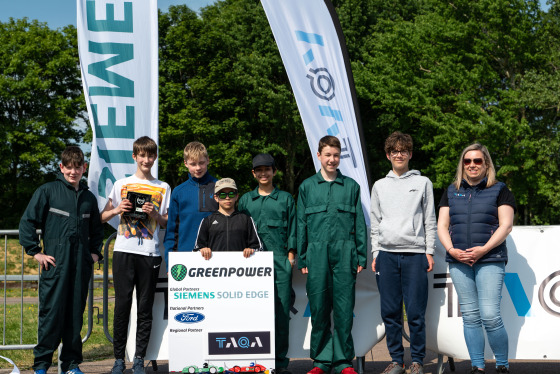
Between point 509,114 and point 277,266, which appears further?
point 509,114

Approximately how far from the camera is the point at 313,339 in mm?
5957

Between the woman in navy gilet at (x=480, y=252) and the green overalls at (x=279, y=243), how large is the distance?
1.42 meters

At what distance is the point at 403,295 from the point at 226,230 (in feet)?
5.71

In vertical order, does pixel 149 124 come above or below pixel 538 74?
below

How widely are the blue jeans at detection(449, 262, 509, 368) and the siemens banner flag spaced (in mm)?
3347

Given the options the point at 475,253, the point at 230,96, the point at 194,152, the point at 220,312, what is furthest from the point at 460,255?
the point at 230,96

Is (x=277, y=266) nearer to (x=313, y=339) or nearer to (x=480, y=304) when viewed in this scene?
(x=313, y=339)

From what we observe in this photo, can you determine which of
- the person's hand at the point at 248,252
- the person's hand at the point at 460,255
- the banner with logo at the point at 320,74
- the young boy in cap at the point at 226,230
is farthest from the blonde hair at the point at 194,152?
the person's hand at the point at 460,255

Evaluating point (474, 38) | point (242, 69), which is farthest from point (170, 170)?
point (474, 38)

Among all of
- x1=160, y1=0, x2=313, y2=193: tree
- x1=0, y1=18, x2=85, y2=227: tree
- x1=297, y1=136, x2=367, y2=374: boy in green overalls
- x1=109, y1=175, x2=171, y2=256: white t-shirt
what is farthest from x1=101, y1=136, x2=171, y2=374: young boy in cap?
x1=0, y1=18, x2=85, y2=227: tree

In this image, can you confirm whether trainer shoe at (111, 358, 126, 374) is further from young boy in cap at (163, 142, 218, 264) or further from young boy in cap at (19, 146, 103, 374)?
young boy in cap at (163, 142, 218, 264)

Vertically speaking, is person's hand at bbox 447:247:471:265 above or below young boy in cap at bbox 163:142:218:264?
below

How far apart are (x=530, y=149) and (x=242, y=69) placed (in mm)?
14859

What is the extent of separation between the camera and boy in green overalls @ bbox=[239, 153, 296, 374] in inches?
234
